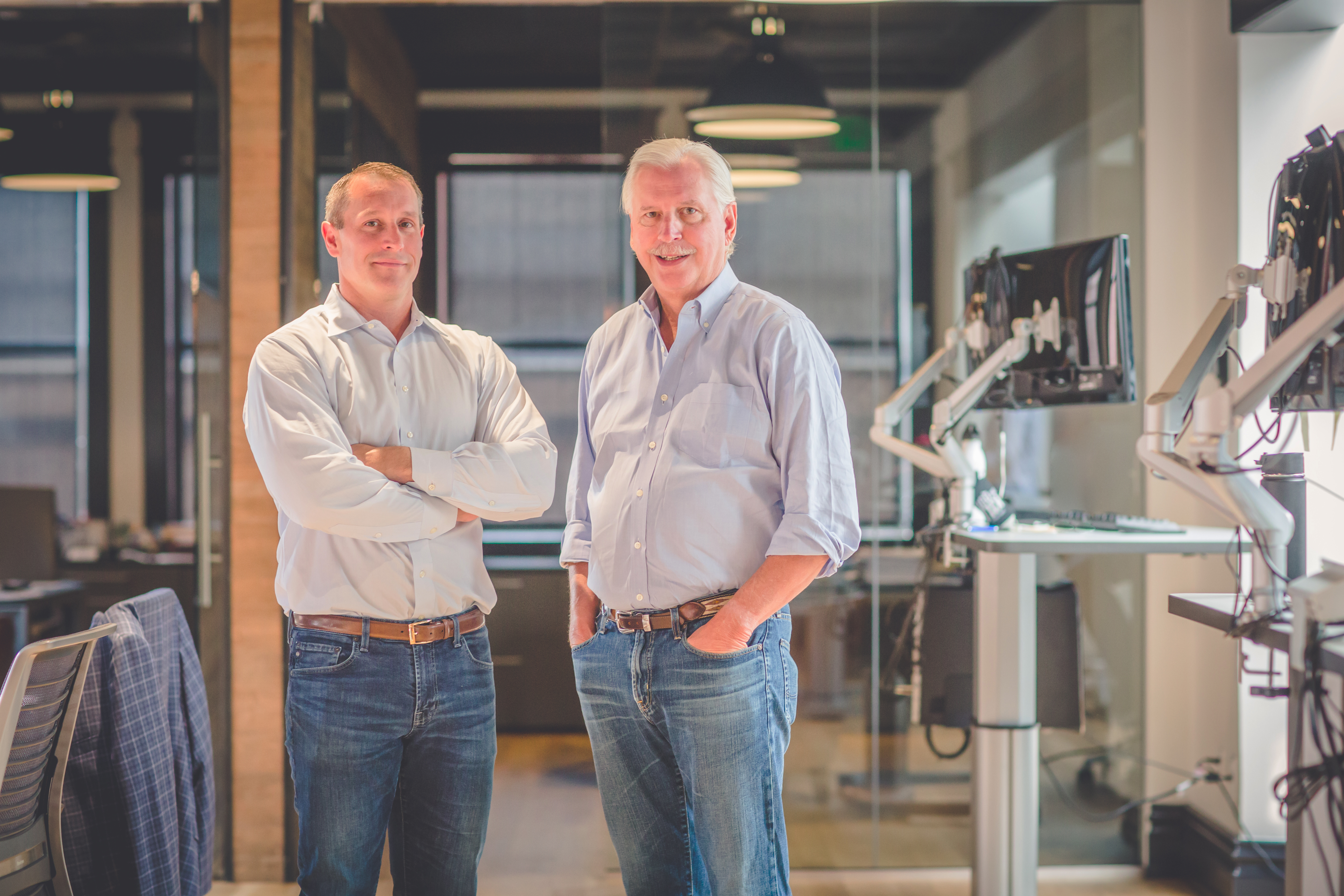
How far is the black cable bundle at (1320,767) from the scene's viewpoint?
54.6 inches

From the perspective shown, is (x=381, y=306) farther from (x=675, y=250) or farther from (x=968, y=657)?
(x=968, y=657)

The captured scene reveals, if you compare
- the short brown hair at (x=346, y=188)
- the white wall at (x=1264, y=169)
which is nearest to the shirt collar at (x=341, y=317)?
the short brown hair at (x=346, y=188)

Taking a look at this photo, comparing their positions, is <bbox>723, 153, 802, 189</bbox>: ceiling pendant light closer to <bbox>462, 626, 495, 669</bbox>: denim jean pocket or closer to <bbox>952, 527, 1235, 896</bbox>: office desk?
<bbox>952, 527, 1235, 896</bbox>: office desk

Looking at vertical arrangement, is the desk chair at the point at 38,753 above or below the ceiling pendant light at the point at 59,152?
below

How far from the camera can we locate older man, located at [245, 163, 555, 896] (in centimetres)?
177

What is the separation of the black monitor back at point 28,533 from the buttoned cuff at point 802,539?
275 cm

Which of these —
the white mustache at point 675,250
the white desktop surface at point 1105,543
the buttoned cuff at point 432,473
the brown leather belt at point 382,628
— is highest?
the white mustache at point 675,250

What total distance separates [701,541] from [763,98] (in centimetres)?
195

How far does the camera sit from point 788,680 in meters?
1.69

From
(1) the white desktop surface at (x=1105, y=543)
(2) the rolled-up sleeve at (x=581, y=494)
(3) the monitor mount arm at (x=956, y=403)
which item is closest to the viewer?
(2) the rolled-up sleeve at (x=581, y=494)

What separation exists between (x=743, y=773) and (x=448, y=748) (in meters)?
0.57

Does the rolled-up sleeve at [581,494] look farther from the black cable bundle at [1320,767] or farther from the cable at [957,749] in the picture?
the cable at [957,749]

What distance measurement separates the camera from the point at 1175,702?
10.4 ft

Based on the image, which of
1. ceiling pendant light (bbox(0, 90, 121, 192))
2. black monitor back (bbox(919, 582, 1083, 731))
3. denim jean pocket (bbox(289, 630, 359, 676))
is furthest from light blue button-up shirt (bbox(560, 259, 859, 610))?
ceiling pendant light (bbox(0, 90, 121, 192))
